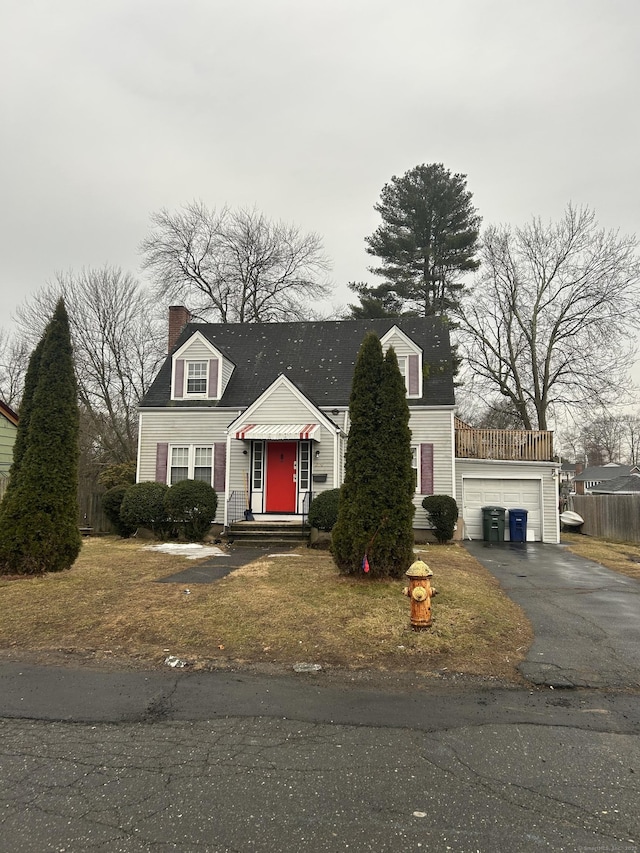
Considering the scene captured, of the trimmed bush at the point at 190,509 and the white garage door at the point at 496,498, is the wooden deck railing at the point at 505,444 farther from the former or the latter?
the trimmed bush at the point at 190,509

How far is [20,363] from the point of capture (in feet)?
92.7

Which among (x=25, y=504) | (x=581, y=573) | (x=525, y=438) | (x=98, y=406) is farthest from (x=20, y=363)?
(x=581, y=573)

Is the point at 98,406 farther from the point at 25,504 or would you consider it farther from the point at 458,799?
the point at 458,799

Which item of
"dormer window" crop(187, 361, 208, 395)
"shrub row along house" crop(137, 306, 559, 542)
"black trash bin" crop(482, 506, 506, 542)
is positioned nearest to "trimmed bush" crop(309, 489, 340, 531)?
"shrub row along house" crop(137, 306, 559, 542)

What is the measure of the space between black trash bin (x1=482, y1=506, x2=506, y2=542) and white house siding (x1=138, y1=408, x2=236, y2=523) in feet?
29.9

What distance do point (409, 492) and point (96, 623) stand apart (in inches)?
194

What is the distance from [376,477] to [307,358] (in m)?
11.7

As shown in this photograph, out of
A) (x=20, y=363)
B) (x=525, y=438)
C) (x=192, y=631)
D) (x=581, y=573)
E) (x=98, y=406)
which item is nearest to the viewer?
(x=192, y=631)

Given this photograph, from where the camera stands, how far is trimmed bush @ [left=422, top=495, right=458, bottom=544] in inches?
617

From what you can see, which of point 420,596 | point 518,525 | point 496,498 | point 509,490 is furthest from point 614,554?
point 420,596

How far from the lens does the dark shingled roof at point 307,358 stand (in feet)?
58.9

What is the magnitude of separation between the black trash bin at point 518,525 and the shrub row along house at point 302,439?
1.72 feet

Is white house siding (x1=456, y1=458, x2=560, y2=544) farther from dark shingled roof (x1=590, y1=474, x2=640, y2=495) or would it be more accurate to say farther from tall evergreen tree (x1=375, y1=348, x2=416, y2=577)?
dark shingled roof (x1=590, y1=474, x2=640, y2=495)

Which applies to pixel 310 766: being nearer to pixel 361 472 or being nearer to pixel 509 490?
pixel 361 472
